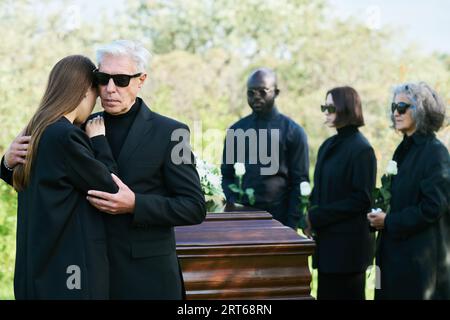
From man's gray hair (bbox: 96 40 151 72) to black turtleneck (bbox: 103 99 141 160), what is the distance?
Result: 6.9 inches

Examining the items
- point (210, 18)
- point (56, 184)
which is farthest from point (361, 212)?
point (210, 18)

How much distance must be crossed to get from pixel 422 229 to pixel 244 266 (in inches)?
43.5

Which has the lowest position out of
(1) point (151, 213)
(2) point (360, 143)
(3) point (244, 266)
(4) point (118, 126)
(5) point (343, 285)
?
(5) point (343, 285)

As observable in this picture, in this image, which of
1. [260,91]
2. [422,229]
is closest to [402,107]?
[422,229]

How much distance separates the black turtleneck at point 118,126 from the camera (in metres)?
3.07

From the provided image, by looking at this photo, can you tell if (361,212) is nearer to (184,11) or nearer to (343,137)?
(343,137)

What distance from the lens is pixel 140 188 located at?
117 inches

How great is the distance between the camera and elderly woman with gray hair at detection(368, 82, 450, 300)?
4371mm

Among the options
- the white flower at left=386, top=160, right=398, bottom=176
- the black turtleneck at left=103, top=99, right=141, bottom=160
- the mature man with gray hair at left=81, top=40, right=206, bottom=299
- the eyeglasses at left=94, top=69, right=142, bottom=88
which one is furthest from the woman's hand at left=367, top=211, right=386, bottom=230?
the eyeglasses at left=94, top=69, right=142, bottom=88

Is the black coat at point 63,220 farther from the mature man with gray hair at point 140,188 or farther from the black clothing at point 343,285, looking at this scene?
the black clothing at point 343,285

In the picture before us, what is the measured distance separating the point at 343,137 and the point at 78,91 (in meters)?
2.76

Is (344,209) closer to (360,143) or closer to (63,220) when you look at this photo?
(360,143)

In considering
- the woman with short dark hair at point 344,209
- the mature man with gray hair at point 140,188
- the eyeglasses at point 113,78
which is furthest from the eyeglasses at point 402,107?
the eyeglasses at point 113,78
